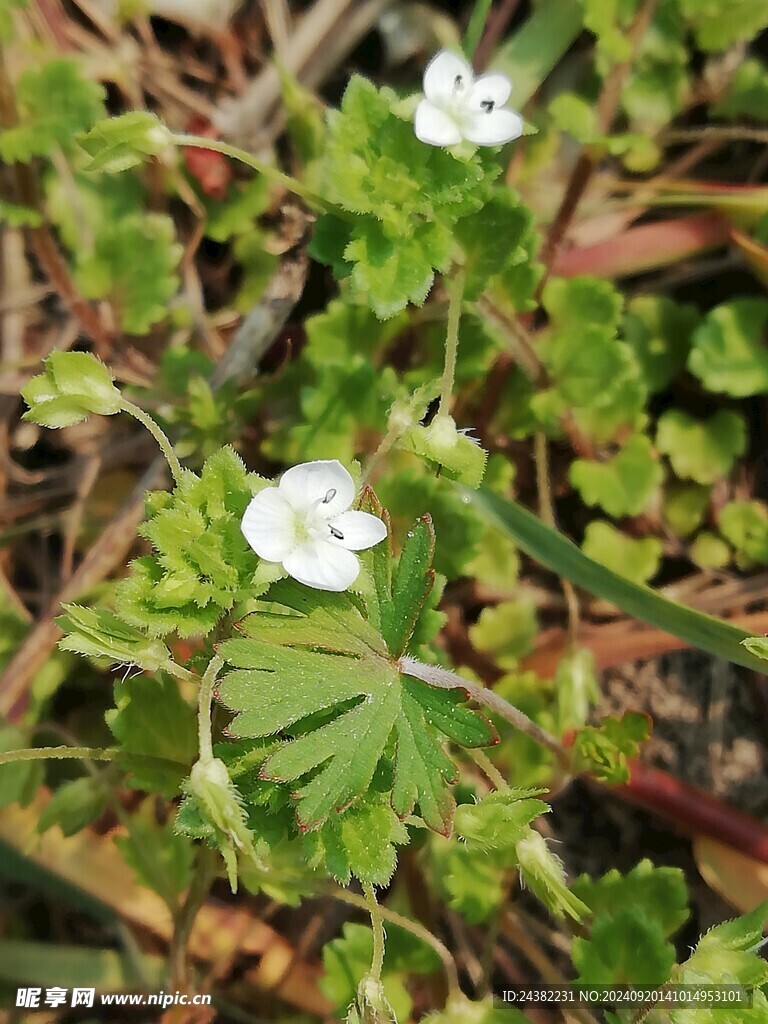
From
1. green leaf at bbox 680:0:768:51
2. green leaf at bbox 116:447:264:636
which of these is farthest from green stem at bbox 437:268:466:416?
green leaf at bbox 680:0:768:51

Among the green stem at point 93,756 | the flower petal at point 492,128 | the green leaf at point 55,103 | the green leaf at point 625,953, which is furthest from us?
the green leaf at point 55,103

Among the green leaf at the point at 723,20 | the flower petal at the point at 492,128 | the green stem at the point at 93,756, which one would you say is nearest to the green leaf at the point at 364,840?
the green stem at the point at 93,756

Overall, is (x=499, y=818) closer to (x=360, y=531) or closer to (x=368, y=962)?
(x=360, y=531)

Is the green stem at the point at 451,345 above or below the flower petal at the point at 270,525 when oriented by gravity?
above

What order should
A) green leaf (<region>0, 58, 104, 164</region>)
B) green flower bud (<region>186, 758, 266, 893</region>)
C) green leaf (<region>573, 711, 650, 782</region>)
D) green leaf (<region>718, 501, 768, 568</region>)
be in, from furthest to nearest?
green leaf (<region>718, 501, 768, 568</region>) → green leaf (<region>0, 58, 104, 164</region>) → green leaf (<region>573, 711, 650, 782</region>) → green flower bud (<region>186, 758, 266, 893</region>)

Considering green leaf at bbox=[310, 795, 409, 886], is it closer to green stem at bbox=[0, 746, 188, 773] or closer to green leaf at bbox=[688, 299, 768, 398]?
green stem at bbox=[0, 746, 188, 773]

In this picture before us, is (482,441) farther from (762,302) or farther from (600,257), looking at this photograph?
(762,302)

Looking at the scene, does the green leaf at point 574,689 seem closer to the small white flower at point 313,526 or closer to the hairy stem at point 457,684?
the hairy stem at point 457,684
